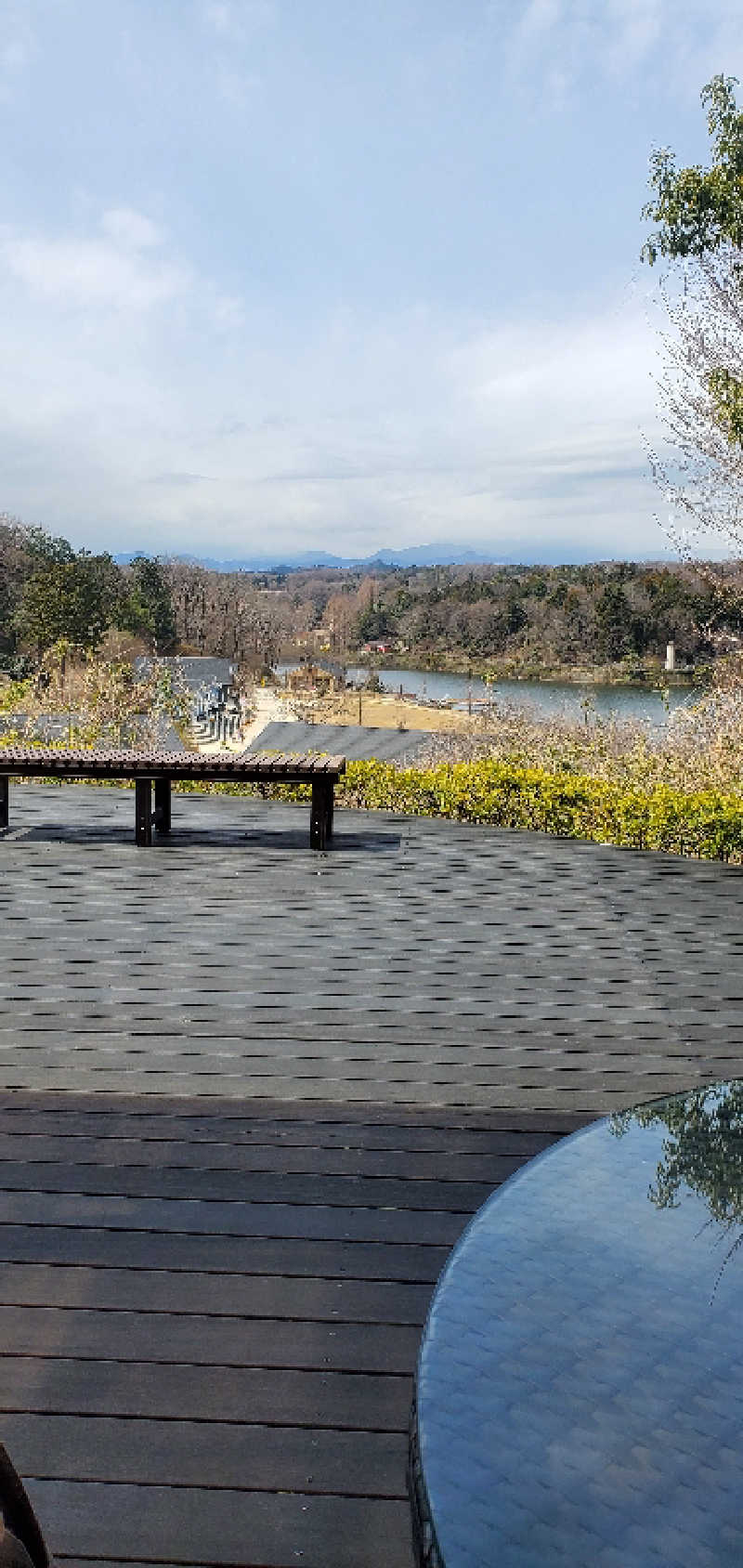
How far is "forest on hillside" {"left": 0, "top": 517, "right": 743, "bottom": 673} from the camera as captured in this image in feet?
70.7

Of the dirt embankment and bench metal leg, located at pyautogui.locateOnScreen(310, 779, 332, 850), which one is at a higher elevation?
the dirt embankment

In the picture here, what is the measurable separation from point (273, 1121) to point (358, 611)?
35.4 meters

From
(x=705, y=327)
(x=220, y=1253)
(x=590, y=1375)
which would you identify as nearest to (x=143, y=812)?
(x=220, y=1253)

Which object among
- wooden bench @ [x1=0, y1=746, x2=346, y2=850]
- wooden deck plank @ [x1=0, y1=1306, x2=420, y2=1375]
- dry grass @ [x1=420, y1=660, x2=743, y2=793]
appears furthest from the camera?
dry grass @ [x1=420, y1=660, x2=743, y2=793]

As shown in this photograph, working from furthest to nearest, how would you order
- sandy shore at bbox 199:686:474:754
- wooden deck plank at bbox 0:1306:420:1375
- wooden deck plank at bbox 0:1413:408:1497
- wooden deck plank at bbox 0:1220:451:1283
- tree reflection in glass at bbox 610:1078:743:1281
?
sandy shore at bbox 199:686:474:754 < wooden deck plank at bbox 0:1220:451:1283 < wooden deck plank at bbox 0:1306:420:1375 < wooden deck plank at bbox 0:1413:408:1497 < tree reflection in glass at bbox 610:1078:743:1281

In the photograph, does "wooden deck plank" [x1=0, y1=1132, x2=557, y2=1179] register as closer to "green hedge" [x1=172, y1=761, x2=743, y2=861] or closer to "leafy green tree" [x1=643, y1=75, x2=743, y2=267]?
"green hedge" [x1=172, y1=761, x2=743, y2=861]

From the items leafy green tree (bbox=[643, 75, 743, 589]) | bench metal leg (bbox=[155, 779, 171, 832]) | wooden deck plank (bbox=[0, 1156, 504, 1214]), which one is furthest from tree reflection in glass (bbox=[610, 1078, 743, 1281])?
leafy green tree (bbox=[643, 75, 743, 589])

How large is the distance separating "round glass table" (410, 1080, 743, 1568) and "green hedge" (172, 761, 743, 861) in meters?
4.00

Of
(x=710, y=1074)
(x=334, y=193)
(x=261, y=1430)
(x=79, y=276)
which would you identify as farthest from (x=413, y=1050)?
(x=79, y=276)

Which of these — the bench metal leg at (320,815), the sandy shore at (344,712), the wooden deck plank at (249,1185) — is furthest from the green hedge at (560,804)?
the sandy shore at (344,712)

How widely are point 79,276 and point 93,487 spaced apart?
63.5ft

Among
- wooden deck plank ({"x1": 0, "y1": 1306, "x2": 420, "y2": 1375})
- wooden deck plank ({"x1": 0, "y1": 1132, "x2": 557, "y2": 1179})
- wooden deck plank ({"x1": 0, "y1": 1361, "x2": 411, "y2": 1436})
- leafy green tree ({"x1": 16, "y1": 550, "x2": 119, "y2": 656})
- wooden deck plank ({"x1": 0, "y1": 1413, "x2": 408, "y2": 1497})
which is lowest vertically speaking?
wooden deck plank ({"x1": 0, "y1": 1413, "x2": 408, "y2": 1497})

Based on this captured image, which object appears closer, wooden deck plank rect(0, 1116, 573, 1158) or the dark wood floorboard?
the dark wood floorboard

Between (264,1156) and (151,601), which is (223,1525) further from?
(151,601)
